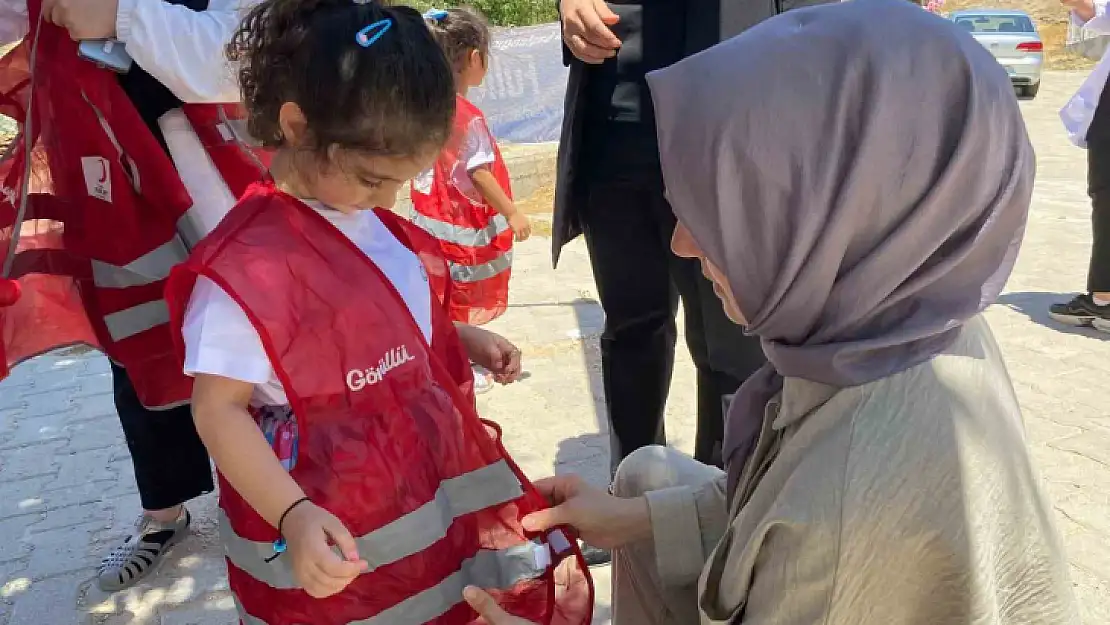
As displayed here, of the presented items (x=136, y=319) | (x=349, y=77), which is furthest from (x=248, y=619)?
(x=349, y=77)

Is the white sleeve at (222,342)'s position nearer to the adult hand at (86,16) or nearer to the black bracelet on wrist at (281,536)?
the black bracelet on wrist at (281,536)

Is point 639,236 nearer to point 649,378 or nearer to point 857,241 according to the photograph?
point 649,378

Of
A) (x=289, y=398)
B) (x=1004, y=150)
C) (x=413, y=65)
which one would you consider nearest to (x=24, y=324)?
(x=289, y=398)

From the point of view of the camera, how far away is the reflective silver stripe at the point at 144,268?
1.92 m

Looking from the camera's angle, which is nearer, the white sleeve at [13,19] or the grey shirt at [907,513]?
the grey shirt at [907,513]

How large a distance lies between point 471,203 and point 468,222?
0.07 meters

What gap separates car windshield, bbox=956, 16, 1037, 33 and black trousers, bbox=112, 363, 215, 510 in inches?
617

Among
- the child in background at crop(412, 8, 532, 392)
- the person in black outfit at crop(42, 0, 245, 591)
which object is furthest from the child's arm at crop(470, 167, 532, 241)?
the person in black outfit at crop(42, 0, 245, 591)

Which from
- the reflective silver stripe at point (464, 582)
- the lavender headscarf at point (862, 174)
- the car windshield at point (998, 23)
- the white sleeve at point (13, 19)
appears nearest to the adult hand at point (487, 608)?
the reflective silver stripe at point (464, 582)

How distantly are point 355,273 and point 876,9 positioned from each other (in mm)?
837

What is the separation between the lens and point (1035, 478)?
1248 mm

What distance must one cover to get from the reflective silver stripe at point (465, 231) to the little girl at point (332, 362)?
211cm

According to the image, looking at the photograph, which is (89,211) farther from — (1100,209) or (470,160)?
(1100,209)

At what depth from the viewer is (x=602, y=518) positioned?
1678 millimetres
